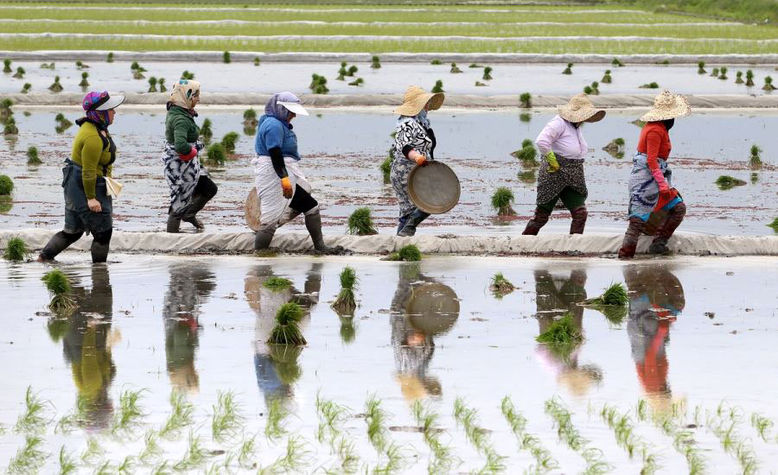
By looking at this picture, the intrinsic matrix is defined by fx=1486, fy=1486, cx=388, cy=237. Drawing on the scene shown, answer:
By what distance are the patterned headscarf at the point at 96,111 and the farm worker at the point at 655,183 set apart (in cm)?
449

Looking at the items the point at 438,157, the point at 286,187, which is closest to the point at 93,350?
the point at 286,187

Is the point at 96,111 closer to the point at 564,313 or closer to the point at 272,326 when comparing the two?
the point at 272,326

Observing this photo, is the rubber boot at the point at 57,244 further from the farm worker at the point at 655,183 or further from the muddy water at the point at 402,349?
the farm worker at the point at 655,183

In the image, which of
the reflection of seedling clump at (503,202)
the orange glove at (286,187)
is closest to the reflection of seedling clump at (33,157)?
the reflection of seedling clump at (503,202)

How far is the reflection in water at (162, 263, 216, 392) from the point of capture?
8.52 m

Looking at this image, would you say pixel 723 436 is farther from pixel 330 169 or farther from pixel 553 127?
pixel 330 169

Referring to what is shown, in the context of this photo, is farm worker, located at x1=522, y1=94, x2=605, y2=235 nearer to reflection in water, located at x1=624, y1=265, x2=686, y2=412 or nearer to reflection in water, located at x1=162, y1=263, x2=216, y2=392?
reflection in water, located at x1=624, y1=265, x2=686, y2=412

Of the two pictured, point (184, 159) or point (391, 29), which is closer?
point (184, 159)

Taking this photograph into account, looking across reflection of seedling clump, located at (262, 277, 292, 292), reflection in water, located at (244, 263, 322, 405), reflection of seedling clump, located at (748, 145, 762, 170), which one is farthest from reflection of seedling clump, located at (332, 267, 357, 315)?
reflection of seedling clump, located at (748, 145, 762, 170)

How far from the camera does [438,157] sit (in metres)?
22.9

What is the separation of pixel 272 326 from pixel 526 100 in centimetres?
2174

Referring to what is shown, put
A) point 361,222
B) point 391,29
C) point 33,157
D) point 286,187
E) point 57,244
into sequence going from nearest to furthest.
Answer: point 57,244
point 286,187
point 361,222
point 33,157
point 391,29

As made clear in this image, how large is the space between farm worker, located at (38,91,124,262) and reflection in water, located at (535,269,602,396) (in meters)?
3.61

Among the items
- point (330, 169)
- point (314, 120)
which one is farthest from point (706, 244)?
point (314, 120)
